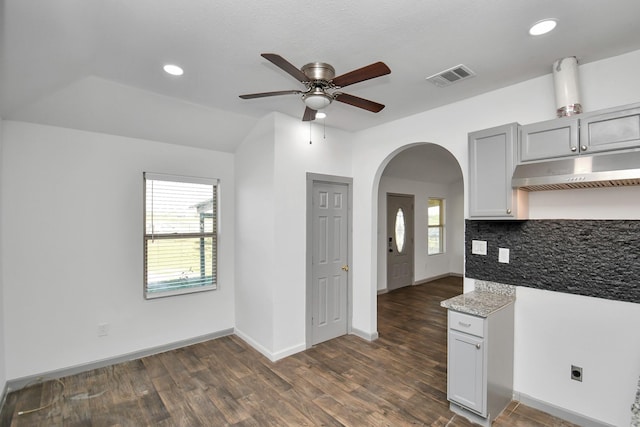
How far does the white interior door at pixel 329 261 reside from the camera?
3795mm

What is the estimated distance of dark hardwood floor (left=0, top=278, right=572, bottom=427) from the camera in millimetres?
2410

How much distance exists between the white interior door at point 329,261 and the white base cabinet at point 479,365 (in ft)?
5.69

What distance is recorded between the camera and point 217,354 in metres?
3.56

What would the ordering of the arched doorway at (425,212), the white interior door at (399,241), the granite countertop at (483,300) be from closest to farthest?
the granite countertop at (483,300), the arched doorway at (425,212), the white interior door at (399,241)

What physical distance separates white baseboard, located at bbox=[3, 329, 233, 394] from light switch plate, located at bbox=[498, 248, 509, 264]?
11.4 feet

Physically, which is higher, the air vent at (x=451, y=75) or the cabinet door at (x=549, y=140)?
the air vent at (x=451, y=75)

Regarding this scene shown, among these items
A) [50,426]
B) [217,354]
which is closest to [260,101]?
[217,354]

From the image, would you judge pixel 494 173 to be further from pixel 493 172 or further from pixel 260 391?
pixel 260 391

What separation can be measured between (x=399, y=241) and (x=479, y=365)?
4.57 meters

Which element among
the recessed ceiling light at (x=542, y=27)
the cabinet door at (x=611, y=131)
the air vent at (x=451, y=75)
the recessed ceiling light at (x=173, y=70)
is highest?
the recessed ceiling light at (x=173, y=70)

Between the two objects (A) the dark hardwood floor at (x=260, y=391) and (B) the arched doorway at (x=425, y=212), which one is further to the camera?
(B) the arched doorway at (x=425, y=212)

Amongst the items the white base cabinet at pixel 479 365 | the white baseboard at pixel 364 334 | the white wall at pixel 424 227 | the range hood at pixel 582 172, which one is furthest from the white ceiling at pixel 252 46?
the white wall at pixel 424 227

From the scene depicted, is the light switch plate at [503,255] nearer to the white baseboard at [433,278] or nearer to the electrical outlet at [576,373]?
the electrical outlet at [576,373]

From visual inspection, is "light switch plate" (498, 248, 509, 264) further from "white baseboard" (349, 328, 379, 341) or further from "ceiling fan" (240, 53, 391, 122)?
"white baseboard" (349, 328, 379, 341)
